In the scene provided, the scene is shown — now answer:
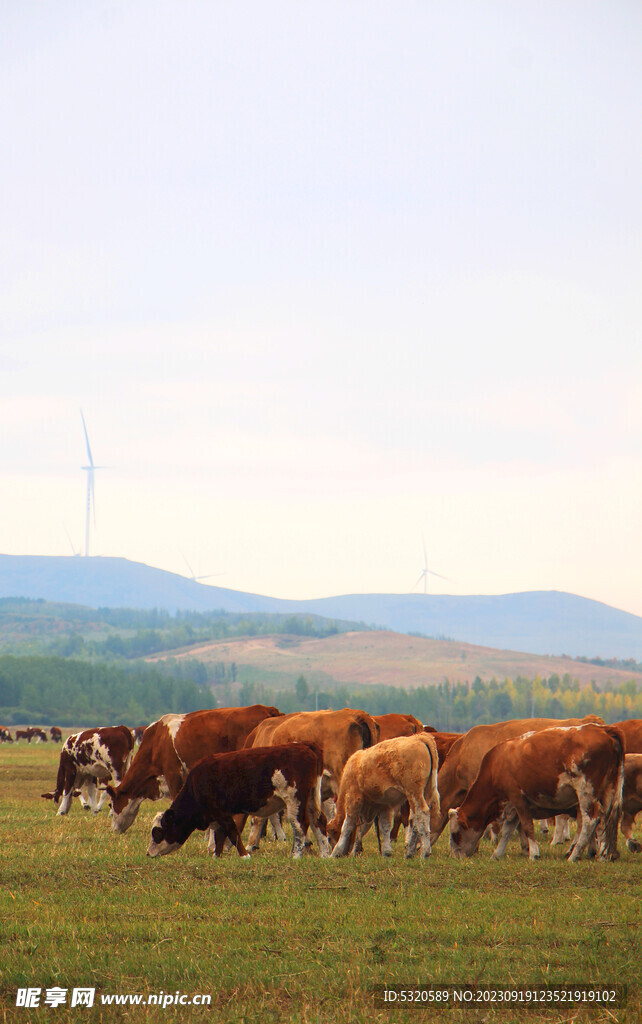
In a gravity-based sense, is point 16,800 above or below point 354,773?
below

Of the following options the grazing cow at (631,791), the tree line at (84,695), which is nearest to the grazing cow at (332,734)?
the grazing cow at (631,791)

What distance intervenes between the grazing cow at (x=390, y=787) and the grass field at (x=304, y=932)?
94 centimetres

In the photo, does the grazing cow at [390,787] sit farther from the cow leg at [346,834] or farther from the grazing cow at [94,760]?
the grazing cow at [94,760]

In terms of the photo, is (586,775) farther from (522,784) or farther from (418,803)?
(418,803)

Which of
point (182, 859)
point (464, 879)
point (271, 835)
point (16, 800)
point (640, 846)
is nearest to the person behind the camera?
point (464, 879)

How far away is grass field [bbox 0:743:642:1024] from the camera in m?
9.30

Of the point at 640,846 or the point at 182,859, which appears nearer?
the point at 182,859

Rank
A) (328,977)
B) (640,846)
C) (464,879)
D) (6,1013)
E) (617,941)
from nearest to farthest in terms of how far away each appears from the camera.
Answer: (6,1013)
(328,977)
(617,941)
(464,879)
(640,846)

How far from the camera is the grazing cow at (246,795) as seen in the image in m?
17.0

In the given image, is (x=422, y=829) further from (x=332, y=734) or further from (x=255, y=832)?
(x=332, y=734)

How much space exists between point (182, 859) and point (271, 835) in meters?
5.55

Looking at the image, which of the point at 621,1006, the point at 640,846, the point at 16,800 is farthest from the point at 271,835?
the point at 621,1006

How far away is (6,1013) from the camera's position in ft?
29.7

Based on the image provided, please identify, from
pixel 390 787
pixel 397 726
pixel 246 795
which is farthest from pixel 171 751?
pixel 390 787
